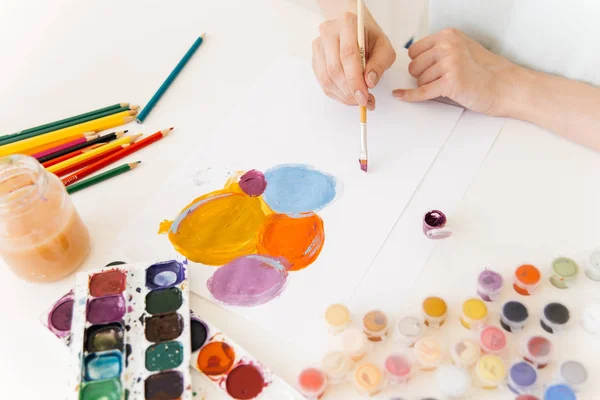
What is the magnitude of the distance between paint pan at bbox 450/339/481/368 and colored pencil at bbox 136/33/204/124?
61 cm

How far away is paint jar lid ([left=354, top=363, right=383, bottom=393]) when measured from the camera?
2.11 ft

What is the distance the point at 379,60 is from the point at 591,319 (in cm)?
48

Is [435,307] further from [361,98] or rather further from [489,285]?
[361,98]

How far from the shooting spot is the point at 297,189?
0.84 metres

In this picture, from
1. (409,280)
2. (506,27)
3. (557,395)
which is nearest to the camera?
(557,395)

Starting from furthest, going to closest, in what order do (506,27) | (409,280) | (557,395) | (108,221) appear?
(506,27)
(108,221)
(409,280)
(557,395)

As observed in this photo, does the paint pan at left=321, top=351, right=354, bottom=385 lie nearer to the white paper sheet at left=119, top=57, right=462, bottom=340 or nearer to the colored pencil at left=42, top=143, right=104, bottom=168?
the white paper sheet at left=119, top=57, right=462, bottom=340

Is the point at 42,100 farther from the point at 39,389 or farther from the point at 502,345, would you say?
the point at 502,345

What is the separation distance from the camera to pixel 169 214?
0.83m

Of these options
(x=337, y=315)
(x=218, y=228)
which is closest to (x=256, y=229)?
(x=218, y=228)

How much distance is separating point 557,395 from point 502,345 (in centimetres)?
7

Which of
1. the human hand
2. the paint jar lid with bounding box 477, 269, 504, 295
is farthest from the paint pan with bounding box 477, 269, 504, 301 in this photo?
the human hand

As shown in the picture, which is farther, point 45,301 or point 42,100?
point 42,100

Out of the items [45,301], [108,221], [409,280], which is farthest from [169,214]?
[409,280]
